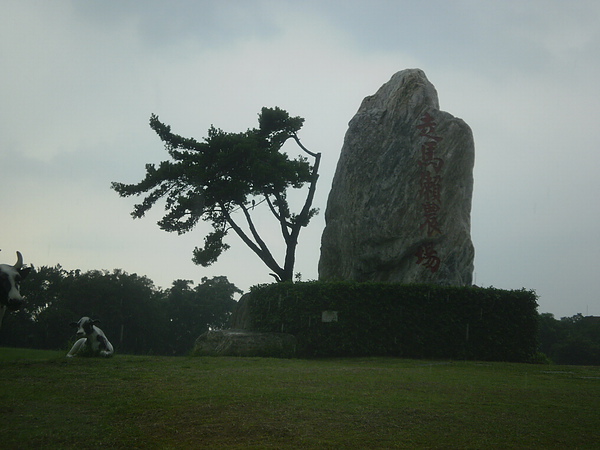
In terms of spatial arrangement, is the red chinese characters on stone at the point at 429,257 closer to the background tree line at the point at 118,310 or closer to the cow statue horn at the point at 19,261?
the cow statue horn at the point at 19,261

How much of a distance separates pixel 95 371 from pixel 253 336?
18.6 feet

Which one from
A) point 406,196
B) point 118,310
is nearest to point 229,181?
point 406,196

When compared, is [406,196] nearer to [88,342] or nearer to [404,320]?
[404,320]

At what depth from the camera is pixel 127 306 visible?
3406 cm

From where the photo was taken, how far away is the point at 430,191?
16938mm

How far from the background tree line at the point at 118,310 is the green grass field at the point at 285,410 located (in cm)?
2084

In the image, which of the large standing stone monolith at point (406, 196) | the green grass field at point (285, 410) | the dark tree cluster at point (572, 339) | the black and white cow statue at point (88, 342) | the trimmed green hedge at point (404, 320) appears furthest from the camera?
the dark tree cluster at point (572, 339)

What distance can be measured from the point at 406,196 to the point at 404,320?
4342 millimetres

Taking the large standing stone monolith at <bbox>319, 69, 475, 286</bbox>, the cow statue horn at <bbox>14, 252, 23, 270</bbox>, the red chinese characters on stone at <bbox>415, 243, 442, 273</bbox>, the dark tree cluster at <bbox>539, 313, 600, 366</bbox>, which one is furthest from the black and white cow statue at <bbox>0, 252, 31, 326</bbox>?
the dark tree cluster at <bbox>539, 313, 600, 366</bbox>

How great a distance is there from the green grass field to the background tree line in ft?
68.4

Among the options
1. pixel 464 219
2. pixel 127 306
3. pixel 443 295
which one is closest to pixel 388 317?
pixel 443 295

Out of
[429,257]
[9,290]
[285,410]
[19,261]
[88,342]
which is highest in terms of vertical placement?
[429,257]

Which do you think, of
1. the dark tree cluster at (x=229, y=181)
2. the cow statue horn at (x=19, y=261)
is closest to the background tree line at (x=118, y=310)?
the dark tree cluster at (x=229, y=181)

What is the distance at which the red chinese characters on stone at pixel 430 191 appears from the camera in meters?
16.6
